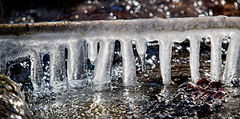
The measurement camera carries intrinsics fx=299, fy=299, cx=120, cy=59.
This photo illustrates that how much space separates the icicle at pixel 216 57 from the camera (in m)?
2.45

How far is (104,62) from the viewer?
8.07 feet

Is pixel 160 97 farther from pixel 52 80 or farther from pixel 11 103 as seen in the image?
pixel 11 103

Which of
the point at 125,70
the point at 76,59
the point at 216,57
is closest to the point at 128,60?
the point at 125,70

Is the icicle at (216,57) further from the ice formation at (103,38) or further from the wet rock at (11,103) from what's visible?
the wet rock at (11,103)

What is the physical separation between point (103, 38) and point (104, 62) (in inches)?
7.9

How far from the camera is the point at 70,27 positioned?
2.38 meters

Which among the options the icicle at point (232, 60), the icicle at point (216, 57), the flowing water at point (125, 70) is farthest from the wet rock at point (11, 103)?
the icicle at point (232, 60)

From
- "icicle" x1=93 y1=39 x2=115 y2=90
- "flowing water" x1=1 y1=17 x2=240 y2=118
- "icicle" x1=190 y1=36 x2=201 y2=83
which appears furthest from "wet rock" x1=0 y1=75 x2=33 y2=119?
"icicle" x1=190 y1=36 x2=201 y2=83

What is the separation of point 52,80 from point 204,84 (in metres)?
1.27

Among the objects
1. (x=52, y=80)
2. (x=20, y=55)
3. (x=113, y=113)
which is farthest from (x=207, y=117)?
(x=20, y=55)

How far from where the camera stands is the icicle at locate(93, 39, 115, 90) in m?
2.43

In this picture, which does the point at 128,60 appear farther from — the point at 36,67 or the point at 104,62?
the point at 36,67

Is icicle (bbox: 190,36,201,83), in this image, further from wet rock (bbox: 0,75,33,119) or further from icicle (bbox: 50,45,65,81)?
wet rock (bbox: 0,75,33,119)

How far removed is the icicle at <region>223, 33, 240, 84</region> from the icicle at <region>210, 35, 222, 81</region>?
0.33ft
